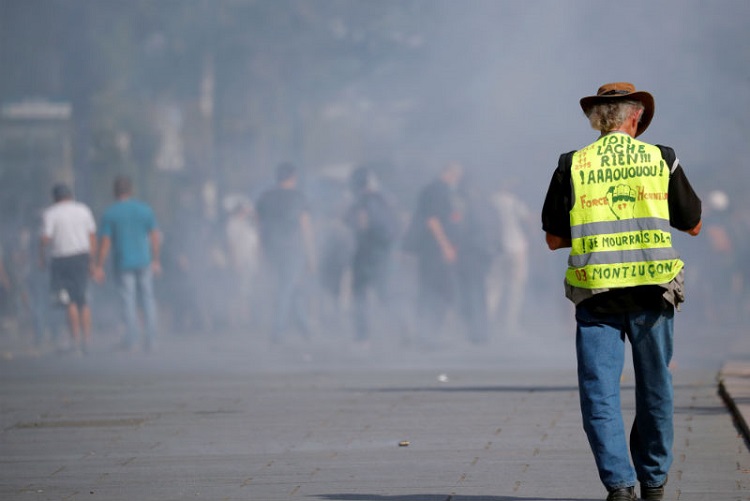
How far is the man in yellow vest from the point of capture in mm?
5035

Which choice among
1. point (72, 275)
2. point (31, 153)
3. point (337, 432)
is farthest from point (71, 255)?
point (31, 153)

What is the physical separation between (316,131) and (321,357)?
14821mm

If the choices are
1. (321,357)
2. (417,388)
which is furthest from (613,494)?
(321,357)

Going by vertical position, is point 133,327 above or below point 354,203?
below

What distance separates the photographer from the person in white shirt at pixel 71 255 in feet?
46.9

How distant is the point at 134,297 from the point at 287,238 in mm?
1659

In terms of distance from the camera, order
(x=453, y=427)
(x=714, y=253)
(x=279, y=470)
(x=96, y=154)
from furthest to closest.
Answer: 1. (x=96, y=154)
2. (x=714, y=253)
3. (x=453, y=427)
4. (x=279, y=470)

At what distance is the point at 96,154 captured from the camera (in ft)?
77.1

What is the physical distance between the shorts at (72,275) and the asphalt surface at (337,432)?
6.70 feet

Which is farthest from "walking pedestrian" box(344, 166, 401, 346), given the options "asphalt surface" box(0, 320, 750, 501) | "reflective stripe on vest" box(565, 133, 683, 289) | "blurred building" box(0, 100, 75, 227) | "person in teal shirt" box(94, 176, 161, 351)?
"blurred building" box(0, 100, 75, 227)

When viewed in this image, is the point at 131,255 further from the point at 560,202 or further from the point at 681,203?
the point at 681,203

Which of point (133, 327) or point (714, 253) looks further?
point (714, 253)

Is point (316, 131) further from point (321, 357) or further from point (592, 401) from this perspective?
point (592, 401)

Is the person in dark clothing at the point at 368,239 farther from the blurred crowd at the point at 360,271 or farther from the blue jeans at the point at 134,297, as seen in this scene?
the blue jeans at the point at 134,297
